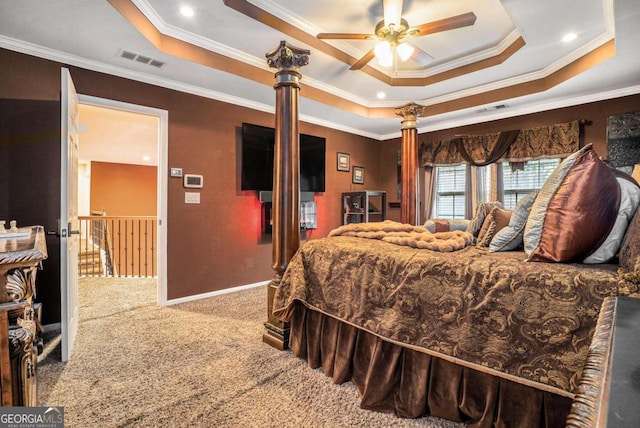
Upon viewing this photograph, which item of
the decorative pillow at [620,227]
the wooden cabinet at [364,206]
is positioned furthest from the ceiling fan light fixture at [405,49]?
the wooden cabinet at [364,206]

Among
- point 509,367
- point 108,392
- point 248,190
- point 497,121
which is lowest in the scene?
point 108,392

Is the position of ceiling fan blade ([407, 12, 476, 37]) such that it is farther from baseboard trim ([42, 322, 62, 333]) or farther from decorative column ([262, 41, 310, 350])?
baseboard trim ([42, 322, 62, 333])

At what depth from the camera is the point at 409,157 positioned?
4.10 m

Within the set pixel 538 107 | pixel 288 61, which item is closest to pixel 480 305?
pixel 288 61

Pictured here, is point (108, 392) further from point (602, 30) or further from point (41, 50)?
point (602, 30)

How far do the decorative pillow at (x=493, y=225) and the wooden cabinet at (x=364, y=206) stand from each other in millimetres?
3142

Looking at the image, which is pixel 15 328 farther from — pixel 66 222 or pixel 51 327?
pixel 51 327

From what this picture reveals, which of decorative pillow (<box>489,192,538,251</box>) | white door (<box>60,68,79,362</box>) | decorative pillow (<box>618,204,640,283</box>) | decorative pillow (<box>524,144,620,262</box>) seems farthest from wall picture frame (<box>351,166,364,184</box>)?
decorative pillow (<box>618,204,640,283</box>)

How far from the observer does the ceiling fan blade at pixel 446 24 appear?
2283 mm

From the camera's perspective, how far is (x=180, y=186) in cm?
357

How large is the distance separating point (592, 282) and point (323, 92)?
371cm

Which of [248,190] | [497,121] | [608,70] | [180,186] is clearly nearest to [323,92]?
[248,190]

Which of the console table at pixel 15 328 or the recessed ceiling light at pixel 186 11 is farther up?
the recessed ceiling light at pixel 186 11

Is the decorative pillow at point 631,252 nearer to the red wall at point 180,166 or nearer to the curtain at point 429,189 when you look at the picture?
the red wall at point 180,166
